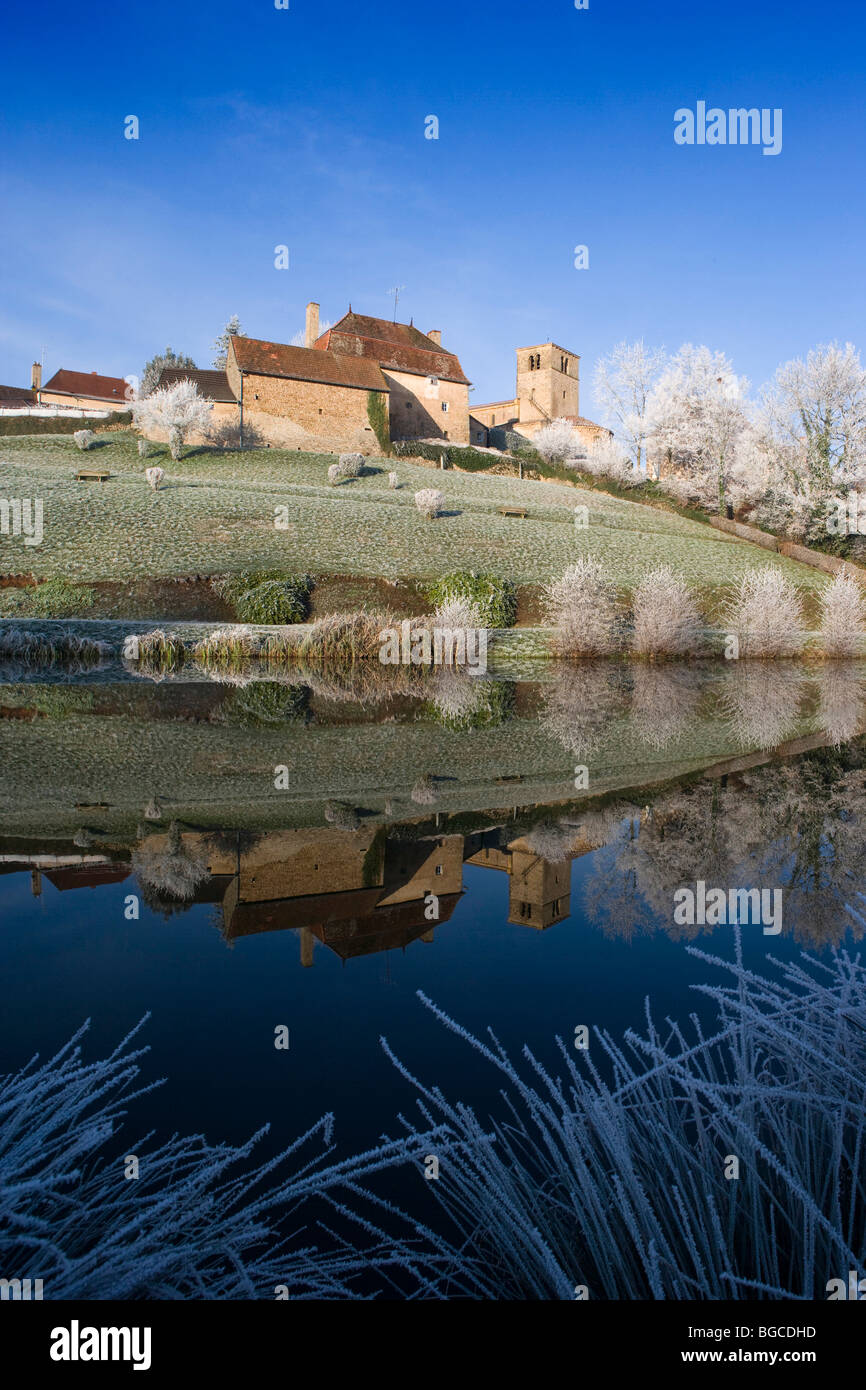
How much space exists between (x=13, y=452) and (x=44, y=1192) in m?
48.3

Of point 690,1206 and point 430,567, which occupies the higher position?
point 430,567

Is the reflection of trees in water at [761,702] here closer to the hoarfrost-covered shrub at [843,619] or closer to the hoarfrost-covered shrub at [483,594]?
the hoarfrost-covered shrub at [843,619]

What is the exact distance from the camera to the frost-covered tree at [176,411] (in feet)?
161

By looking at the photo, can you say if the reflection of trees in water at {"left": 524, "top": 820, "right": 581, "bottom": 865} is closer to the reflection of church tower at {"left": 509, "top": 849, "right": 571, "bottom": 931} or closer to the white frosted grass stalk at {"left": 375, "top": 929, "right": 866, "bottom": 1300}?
the reflection of church tower at {"left": 509, "top": 849, "right": 571, "bottom": 931}

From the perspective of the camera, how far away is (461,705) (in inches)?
663

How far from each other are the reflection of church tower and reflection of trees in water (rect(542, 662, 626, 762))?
4.97 metres

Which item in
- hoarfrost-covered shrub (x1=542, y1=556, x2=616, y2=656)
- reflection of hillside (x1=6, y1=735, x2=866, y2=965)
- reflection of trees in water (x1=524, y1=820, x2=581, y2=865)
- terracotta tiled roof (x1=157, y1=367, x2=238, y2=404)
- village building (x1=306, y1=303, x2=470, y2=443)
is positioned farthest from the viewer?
village building (x1=306, y1=303, x2=470, y2=443)

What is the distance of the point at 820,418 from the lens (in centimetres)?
4525

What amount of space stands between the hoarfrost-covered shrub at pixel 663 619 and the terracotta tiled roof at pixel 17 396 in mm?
73685

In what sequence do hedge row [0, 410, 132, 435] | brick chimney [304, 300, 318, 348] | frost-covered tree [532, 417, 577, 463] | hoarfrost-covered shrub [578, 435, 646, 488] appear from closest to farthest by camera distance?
hedge row [0, 410, 132, 435] < hoarfrost-covered shrub [578, 435, 646, 488] < frost-covered tree [532, 417, 577, 463] < brick chimney [304, 300, 318, 348]

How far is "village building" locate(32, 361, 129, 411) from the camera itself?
80.4 meters

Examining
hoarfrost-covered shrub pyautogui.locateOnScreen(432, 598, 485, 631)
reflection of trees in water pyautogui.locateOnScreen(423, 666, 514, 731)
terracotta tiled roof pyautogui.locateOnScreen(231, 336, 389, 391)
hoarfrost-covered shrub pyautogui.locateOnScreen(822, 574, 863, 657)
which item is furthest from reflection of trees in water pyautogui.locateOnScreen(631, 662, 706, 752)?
terracotta tiled roof pyautogui.locateOnScreen(231, 336, 389, 391)
